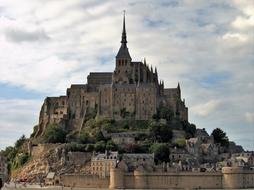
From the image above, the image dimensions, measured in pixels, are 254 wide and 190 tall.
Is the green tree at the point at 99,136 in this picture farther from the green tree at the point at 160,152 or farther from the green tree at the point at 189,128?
the green tree at the point at 189,128

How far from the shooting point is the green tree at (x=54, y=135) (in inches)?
3388

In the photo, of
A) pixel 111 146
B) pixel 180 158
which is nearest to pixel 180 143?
pixel 180 158

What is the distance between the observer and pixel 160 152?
77.4 meters

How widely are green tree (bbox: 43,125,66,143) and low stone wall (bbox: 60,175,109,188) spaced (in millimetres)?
16754

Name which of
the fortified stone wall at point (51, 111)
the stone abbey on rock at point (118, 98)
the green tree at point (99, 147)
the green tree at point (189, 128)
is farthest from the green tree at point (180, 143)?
the fortified stone wall at point (51, 111)

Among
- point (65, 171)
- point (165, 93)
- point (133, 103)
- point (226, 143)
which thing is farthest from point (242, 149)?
point (65, 171)

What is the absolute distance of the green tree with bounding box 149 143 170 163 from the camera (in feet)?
253

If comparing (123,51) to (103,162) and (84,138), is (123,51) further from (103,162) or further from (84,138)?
(103,162)

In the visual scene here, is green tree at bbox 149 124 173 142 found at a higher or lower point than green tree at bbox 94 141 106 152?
higher

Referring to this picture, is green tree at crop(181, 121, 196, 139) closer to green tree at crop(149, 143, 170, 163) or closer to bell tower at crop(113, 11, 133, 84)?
bell tower at crop(113, 11, 133, 84)

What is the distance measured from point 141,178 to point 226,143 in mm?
33017

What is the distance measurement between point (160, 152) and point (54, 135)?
1890 cm

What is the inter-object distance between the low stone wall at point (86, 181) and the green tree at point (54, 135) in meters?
16.8

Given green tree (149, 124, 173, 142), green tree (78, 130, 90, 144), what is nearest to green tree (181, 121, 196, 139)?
green tree (149, 124, 173, 142)
